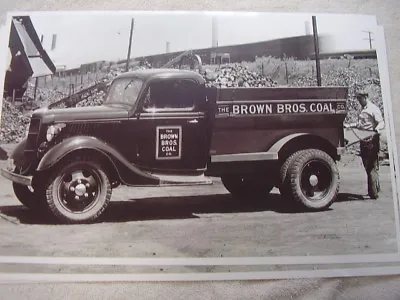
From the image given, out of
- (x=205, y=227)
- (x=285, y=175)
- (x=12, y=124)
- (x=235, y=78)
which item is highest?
(x=235, y=78)

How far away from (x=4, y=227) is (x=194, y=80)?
1.58ft

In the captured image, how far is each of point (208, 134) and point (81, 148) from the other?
27 cm

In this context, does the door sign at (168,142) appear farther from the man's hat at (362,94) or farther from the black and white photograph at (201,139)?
the man's hat at (362,94)

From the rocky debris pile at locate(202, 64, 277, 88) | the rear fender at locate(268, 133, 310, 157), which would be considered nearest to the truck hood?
the rocky debris pile at locate(202, 64, 277, 88)

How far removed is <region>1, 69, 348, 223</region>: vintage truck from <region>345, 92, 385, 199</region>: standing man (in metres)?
0.04

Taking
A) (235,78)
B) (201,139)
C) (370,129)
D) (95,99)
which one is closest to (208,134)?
(201,139)

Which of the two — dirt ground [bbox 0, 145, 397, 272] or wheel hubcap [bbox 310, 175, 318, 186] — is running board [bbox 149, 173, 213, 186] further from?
wheel hubcap [bbox 310, 175, 318, 186]

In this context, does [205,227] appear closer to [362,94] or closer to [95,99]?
[95,99]

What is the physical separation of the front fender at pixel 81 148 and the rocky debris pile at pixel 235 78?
0.80ft

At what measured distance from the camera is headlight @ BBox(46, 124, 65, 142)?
0.78 metres

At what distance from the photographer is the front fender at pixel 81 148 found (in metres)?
0.76

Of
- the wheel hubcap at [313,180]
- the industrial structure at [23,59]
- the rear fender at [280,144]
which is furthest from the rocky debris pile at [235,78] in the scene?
the industrial structure at [23,59]

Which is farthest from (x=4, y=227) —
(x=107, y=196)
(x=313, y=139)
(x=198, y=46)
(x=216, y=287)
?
(x=313, y=139)

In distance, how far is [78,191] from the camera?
30.2 inches
